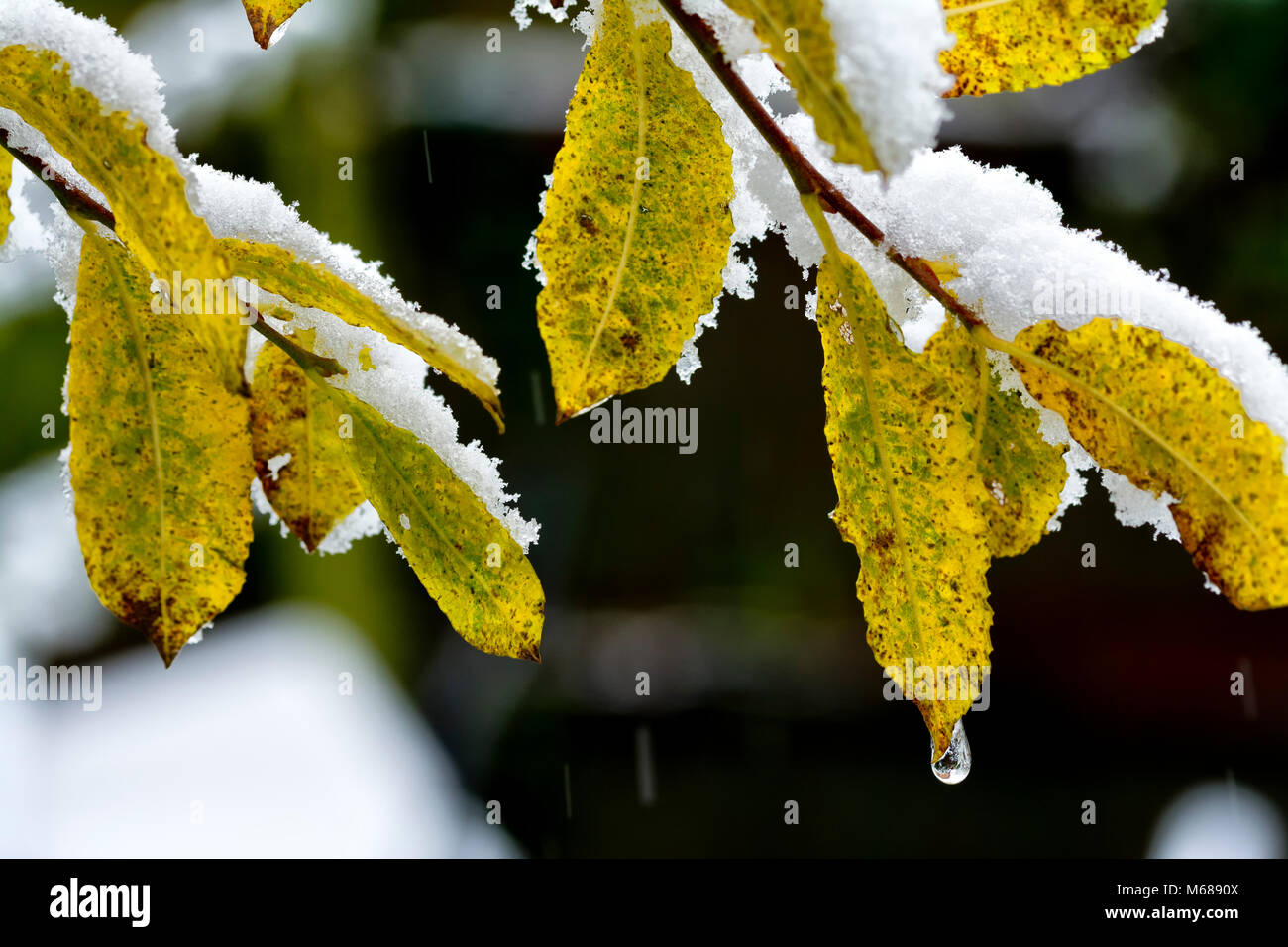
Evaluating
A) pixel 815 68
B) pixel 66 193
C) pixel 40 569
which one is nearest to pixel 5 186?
pixel 66 193

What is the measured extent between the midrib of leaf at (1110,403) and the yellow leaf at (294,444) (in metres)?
0.29

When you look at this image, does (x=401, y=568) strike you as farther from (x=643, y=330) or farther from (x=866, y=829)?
(x=643, y=330)

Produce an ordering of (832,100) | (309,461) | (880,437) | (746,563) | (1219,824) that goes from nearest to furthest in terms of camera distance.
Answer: (832,100)
(880,437)
(309,461)
(1219,824)
(746,563)

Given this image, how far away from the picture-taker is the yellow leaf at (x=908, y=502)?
324mm

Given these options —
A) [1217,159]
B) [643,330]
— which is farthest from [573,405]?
[1217,159]

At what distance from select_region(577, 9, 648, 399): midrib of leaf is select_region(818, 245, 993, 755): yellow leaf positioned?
0.25ft

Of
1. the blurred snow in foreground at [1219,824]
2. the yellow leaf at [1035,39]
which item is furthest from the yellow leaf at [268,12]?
the blurred snow in foreground at [1219,824]

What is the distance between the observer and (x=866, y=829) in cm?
233

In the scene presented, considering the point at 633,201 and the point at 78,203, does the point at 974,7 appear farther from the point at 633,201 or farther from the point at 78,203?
the point at 78,203

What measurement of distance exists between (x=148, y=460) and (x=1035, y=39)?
39cm

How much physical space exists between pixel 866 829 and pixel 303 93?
8.23 feet

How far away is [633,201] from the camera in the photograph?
12.8 inches

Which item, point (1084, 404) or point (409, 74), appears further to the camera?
point (409, 74)

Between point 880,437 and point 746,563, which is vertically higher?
point 746,563
